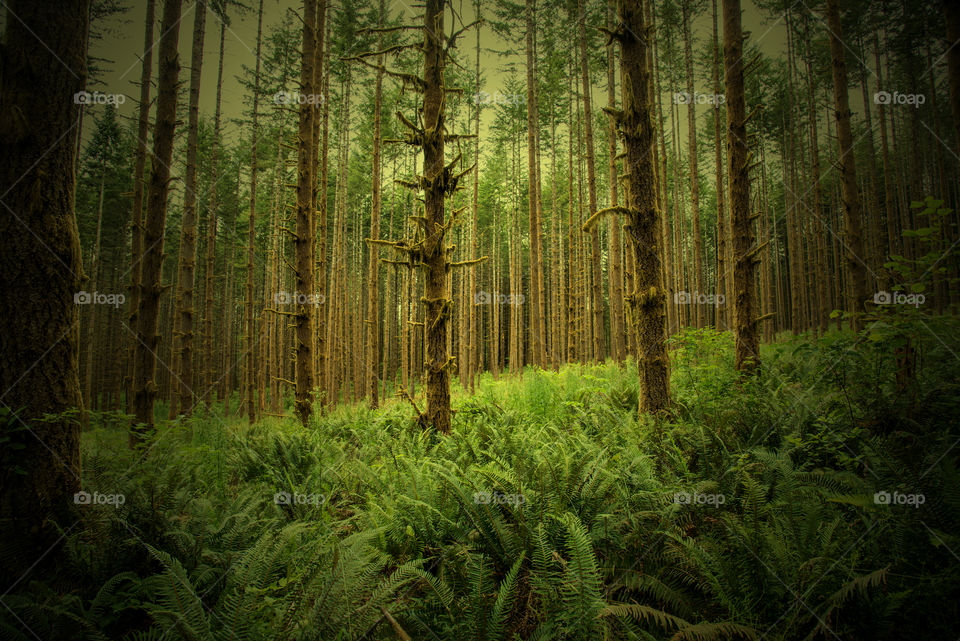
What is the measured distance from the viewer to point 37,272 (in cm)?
289

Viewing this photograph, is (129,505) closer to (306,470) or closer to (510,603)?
(306,470)

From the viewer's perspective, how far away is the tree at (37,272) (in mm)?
2793

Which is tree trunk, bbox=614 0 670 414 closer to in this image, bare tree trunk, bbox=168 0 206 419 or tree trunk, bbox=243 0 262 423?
bare tree trunk, bbox=168 0 206 419

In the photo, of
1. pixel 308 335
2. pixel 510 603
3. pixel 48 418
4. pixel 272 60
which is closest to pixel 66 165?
pixel 48 418

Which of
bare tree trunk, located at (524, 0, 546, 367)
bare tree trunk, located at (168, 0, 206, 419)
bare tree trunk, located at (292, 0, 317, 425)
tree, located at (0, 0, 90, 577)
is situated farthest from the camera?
bare tree trunk, located at (524, 0, 546, 367)

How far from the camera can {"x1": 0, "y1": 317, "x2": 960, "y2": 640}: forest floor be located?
2.16 metres

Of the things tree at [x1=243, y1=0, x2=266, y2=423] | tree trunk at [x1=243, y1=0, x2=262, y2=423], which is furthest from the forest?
tree at [x1=243, y1=0, x2=266, y2=423]

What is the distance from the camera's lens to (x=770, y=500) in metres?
3.37

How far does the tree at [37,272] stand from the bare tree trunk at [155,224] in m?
4.19

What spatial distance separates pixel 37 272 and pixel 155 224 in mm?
4740

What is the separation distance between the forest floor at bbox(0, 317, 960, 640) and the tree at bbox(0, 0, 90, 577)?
1.05 feet

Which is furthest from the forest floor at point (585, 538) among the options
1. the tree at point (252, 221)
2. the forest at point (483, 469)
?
the tree at point (252, 221)

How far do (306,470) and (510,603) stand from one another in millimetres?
4072

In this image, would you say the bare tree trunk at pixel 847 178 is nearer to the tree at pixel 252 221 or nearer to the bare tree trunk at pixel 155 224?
the bare tree trunk at pixel 155 224
